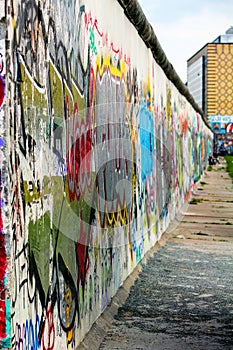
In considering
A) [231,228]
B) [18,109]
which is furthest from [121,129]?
[231,228]

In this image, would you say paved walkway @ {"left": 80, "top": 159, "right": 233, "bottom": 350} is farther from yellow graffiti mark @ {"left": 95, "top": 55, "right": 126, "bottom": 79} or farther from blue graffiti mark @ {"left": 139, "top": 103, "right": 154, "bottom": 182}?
yellow graffiti mark @ {"left": 95, "top": 55, "right": 126, "bottom": 79}

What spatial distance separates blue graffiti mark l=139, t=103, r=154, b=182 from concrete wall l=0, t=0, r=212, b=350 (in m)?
0.49

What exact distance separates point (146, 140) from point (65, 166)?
515 centimetres

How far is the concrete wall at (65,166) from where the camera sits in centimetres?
351

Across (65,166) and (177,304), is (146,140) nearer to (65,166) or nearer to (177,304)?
(177,304)

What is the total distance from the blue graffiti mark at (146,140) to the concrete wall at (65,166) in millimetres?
486

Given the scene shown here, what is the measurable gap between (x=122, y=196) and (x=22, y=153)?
13.0 ft

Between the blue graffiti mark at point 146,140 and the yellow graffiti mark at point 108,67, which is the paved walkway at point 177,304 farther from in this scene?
the yellow graffiti mark at point 108,67

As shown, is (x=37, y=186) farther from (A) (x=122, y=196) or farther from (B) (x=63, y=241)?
(A) (x=122, y=196)

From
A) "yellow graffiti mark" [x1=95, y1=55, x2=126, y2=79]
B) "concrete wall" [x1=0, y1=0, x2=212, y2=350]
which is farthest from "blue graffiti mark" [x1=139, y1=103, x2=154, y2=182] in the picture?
"yellow graffiti mark" [x1=95, y1=55, x2=126, y2=79]

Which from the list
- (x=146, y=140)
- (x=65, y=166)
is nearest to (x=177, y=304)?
(x=65, y=166)

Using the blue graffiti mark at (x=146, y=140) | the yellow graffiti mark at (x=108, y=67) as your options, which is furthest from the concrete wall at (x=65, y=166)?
the blue graffiti mark at (x=146, y=140)

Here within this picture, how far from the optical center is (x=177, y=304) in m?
7.08

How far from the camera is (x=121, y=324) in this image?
→ 20.5 feet
